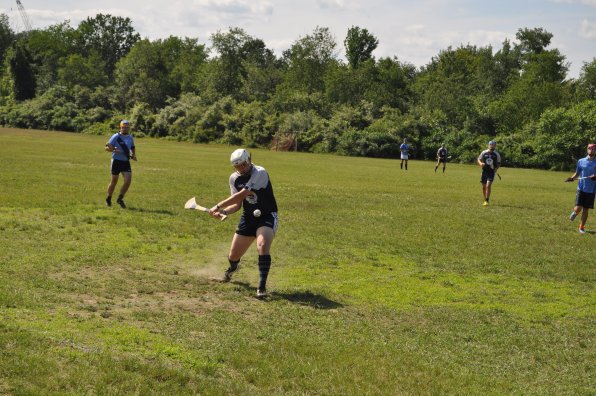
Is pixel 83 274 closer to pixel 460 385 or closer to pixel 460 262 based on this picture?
pixel 460 385

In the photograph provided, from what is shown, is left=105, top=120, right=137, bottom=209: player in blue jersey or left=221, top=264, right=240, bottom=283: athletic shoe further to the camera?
left=105, top=120, right=137, bottom=209: player in blue jersey

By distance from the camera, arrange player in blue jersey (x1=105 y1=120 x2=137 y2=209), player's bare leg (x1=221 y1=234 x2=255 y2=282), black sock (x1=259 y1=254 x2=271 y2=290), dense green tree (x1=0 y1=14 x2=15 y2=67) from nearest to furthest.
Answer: black sock (x1=259 y1=254 x2=271 y2=290) → player's bare leg (x1=221 y1=234 x2=255 y2=282) → player in blue jersey (x1=105 y1=120 x2=137 y2=209) → dense green tree (x1=0 y1=14 x2=15 y2=67)

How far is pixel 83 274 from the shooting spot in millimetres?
10883

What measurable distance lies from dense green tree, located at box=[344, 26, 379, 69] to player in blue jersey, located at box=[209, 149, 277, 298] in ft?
326

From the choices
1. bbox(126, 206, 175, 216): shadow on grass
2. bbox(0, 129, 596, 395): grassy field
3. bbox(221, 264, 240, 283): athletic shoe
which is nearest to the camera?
bbox(0, 129, 596, 395): grassy field

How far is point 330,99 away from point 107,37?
104363mm

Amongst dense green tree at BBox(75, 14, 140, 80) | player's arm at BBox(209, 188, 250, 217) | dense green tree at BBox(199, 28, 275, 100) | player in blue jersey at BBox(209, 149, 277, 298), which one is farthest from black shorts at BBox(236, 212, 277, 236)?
dense green tree at BBox(75, 14, 140, 80)

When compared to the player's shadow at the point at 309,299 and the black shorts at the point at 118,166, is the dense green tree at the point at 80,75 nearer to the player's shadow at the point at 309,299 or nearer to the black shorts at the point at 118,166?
the black shorts at the point at 118,166

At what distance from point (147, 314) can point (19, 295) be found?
5.86ft

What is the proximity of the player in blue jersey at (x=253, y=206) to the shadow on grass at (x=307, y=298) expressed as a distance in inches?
10.5

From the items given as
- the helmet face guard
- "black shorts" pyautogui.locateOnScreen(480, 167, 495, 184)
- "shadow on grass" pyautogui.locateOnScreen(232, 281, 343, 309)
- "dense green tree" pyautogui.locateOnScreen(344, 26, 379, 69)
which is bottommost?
"shadow on grass" pyautogui.locateOnScreen(232, 281, 343, 309)

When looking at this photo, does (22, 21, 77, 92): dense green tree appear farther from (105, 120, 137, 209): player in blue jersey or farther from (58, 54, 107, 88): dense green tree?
(105, 120, 137, 209): player in blue jersey

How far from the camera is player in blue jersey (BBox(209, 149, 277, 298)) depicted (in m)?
10.3

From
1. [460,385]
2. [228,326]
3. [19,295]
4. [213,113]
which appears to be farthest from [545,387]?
[213,113]
